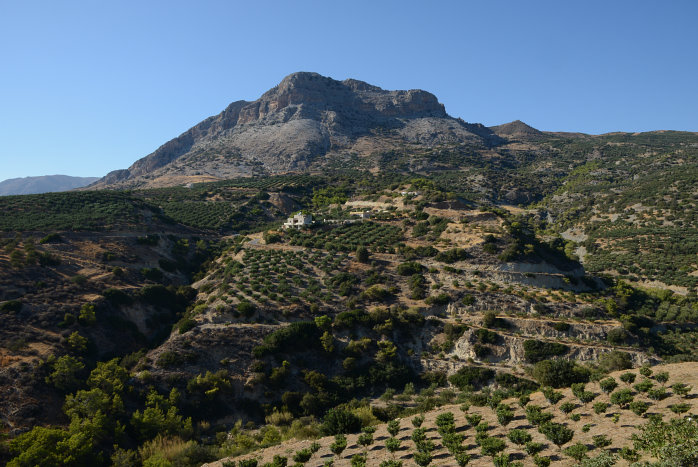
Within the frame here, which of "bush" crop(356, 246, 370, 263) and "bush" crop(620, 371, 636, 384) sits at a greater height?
"bush" crop(356, 246, 370, 263)

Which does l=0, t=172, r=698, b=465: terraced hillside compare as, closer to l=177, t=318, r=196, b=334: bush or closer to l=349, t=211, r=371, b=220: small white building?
l=177, t=318, r=196, b=334: bush

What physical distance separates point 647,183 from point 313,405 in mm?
119053

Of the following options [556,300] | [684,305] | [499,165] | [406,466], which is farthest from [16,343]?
[499,165]

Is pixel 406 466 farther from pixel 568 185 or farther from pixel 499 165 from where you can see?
pixel 499 165

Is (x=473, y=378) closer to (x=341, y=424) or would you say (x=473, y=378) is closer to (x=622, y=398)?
(x=341, y=424)

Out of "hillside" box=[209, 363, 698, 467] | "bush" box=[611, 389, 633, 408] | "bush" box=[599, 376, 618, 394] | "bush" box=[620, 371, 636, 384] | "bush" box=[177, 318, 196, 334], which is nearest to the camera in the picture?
"hillside" box=[209, 363, 698, 467]

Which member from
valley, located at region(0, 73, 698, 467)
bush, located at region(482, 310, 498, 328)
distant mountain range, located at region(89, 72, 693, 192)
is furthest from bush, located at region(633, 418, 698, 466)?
distant mountain range, located at region(89, 72, 693, 192)

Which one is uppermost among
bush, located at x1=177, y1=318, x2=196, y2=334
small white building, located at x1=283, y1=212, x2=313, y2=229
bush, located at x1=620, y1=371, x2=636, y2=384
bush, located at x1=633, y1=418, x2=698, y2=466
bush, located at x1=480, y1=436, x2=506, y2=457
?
small white building, located at x1=283, y1=212, x2=313, y2=229

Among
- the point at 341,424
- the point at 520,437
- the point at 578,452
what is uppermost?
the point at 578,452

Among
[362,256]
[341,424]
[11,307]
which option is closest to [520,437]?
[341,424]

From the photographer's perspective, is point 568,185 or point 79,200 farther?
point 568,185

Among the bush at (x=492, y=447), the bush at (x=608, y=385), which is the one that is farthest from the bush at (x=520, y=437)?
the bush at (x=608, y=385)

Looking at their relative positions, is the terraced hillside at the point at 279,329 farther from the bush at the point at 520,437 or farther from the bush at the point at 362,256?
the bush at the point at 520,437

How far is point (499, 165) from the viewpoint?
520ft
